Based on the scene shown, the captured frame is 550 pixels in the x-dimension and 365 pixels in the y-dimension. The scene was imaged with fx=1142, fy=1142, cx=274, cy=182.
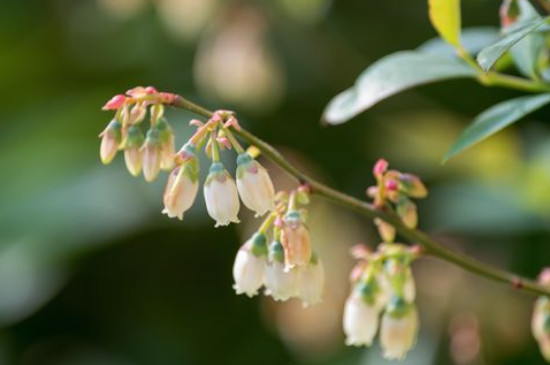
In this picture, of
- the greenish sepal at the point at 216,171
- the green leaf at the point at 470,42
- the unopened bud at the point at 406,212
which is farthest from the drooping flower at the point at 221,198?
the green leaf at the point at 470,42

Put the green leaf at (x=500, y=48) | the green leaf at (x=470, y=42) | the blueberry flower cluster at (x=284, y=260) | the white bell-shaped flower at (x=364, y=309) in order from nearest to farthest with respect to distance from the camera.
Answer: the green leaf at (x=500, y=48)
the blueberry flower cluster at (x=284, y=260)
the white bell-shaped flower at (x=364, y=309)
the green leaf at (x=470, y=42)

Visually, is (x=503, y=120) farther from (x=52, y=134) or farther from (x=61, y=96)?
(x=61, y=96)

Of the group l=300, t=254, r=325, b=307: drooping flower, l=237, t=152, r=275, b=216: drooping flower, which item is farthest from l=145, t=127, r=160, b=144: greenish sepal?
l=300, t=254, r=325, b=307: drooping flower

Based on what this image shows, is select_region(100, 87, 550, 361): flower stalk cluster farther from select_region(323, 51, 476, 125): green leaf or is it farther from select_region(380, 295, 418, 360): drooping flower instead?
select_region(323, 51, 476, 125): green leaf

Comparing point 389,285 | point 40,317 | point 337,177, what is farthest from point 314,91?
point 389,285

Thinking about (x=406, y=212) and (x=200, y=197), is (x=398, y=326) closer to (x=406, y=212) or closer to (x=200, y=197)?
(x=406, y=212)

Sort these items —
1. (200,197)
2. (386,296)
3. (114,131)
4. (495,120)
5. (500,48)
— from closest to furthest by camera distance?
(500,48), (114,131), (495,120), (386,296), (200,197)

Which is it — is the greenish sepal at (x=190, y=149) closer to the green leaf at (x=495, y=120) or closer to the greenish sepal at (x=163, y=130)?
the greenish sepal at (x=163, y=130)

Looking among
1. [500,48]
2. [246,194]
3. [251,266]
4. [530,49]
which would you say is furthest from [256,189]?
[530,49]
